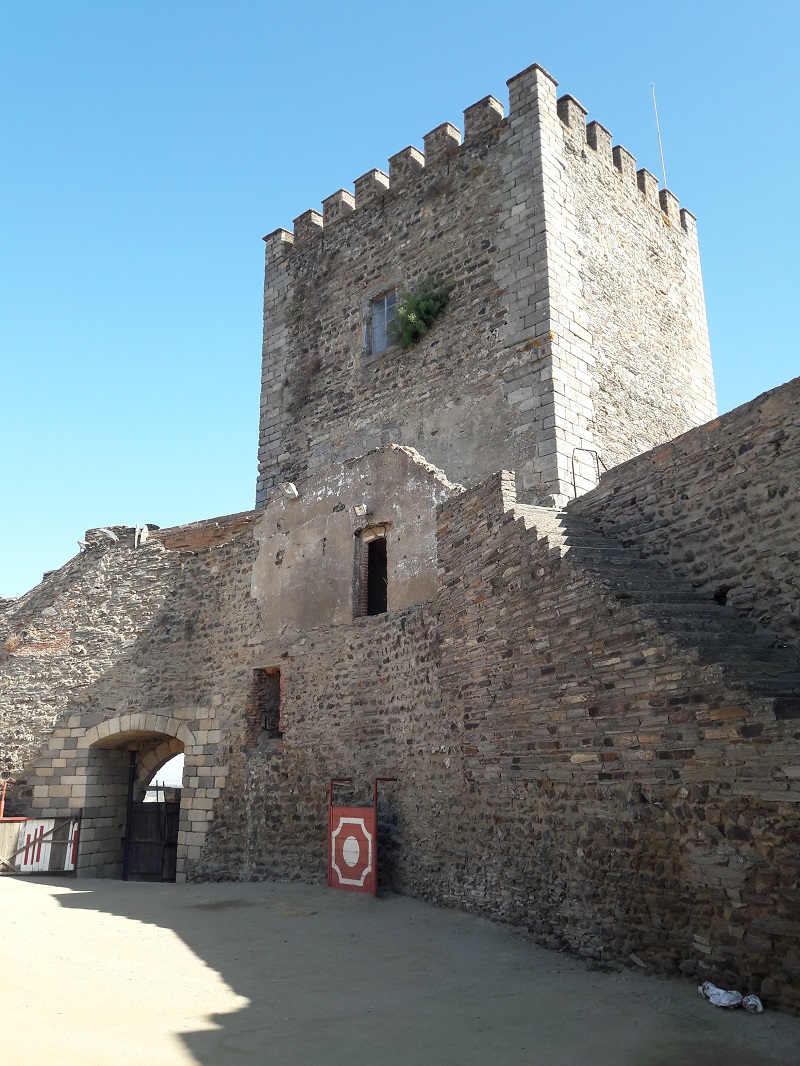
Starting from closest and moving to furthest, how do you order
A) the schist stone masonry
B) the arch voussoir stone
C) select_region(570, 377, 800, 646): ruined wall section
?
1. the schist stone masonry
2. select_region(570, 377, 800, 646): ruined wall section
3. the arch voussoir stone

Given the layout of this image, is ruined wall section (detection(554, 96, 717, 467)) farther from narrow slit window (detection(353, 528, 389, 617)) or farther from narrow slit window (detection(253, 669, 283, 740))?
narrow slit window (detection(253, 669, 283, 740))

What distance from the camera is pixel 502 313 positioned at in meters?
11.7

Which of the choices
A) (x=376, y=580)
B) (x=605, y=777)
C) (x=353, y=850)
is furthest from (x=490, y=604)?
(x=376, y=580)

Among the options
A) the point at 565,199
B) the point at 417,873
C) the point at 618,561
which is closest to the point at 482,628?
the point at 618,561

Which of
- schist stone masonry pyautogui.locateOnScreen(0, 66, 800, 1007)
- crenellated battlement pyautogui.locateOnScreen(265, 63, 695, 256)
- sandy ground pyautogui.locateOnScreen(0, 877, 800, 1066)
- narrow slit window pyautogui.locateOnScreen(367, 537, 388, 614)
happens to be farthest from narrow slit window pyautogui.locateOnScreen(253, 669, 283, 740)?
crenellated battlement pyautogui.locateOnScreen(265, 63, 695, 256)

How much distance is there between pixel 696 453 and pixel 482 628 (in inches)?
93.0

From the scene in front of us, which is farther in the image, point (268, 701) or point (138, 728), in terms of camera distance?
point (138, 728)

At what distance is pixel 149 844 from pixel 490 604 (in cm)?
811

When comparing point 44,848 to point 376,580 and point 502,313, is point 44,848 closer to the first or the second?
point 376,580

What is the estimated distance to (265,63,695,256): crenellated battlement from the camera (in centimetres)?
1245

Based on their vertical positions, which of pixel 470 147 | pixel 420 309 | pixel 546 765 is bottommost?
pixel 546 765

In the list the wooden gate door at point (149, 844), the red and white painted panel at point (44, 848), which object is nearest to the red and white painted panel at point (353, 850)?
the red and white painted panel at point (44, 848)

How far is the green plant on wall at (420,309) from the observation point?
41.1 feet

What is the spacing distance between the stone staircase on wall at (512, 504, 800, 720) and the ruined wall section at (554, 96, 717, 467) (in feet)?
13.8
